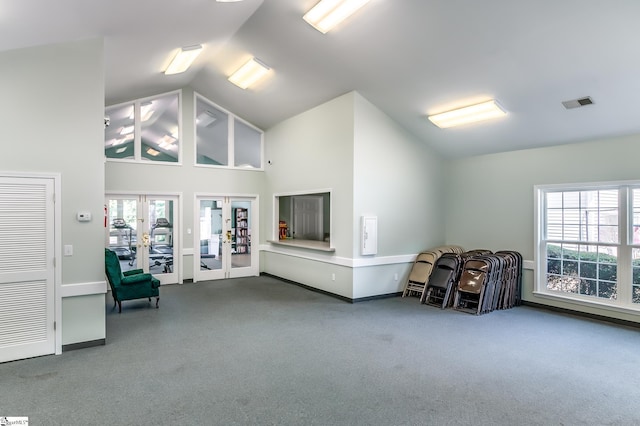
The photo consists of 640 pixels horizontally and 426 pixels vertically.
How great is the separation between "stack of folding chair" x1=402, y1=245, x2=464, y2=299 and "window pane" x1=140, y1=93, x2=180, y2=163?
18.1ft

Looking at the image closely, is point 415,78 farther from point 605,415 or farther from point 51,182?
point 51,182

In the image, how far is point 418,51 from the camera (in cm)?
480

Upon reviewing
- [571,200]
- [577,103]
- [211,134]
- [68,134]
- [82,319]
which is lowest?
[82,319]

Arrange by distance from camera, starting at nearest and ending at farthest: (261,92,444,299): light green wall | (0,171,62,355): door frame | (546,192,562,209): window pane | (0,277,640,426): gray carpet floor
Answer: (0,277,640,426): gray carpet floor → (0,171,62,355): door frame → (546,192,562,209): window pane → (261,92,444,299): light green wall

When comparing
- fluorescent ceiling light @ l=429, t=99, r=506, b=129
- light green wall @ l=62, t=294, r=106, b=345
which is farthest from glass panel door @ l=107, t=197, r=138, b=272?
fluorescent ceiling light @ l=429, t=99, r=506, b=129

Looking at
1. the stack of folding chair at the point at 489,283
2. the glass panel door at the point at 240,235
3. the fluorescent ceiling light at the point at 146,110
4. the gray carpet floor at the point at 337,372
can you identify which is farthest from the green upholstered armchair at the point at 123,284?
the stack of folding chair at the point at 489,283

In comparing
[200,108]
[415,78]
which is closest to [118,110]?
[200,108]

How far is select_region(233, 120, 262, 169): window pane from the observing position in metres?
8.85

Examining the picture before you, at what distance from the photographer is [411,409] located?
9.55 feet

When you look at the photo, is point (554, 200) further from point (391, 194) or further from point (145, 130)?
point (145, 130)

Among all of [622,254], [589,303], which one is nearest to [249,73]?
[622,254]

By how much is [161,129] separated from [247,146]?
6.35 ft

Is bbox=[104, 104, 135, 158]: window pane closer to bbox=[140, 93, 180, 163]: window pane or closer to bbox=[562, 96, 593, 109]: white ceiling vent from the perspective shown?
bbox=[140, 93, 180, 163]: window pane

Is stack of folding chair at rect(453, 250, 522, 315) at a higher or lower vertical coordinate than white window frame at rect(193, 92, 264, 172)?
lower
